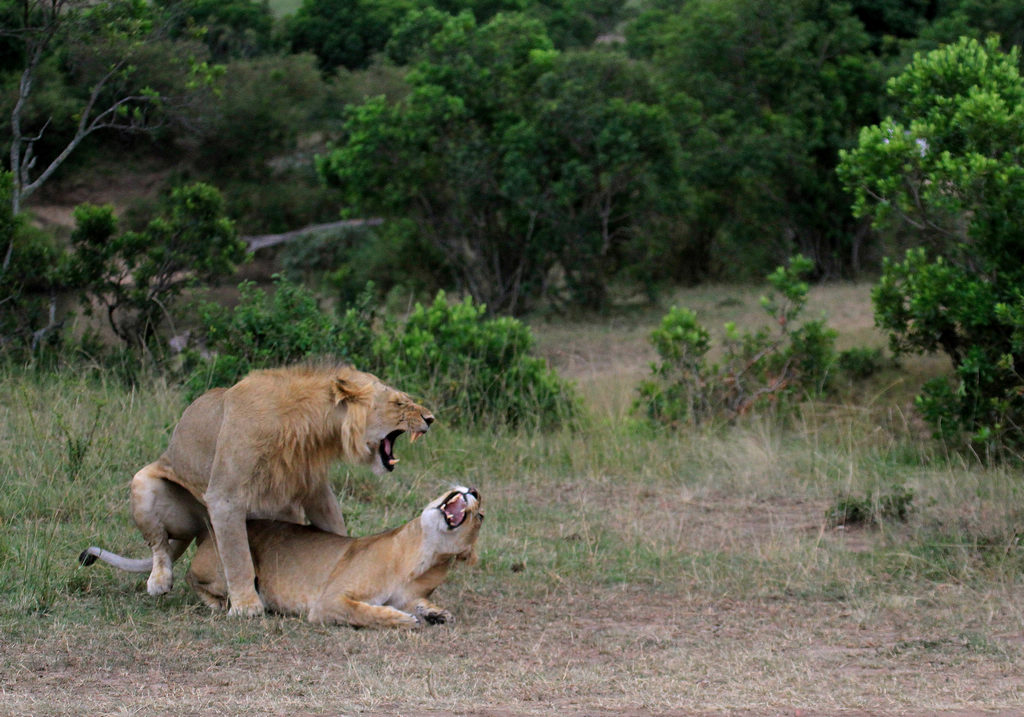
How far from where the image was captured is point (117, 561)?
5621mm

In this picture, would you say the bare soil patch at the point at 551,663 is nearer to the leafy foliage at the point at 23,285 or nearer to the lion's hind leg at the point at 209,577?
the lion's hind leg at the point at 209,577

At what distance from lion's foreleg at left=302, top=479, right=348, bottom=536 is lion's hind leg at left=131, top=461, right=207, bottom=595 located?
506 millimetres

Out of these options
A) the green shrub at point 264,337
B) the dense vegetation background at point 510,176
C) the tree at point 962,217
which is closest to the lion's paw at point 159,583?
the green shrub at point 264,337

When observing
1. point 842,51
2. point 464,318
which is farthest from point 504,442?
point 842,51

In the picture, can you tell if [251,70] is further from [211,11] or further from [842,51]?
[842,51]

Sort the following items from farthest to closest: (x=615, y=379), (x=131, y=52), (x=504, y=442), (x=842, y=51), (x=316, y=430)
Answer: (x=842, y=51) < (x=615, y=379) < (x=131, y=52) < (x=504, y=442) < (x=316, y=430)

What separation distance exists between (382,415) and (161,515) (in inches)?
47.4

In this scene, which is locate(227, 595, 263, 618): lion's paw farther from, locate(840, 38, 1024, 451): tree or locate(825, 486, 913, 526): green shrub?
locate(840, 38, 1024, 451): tree

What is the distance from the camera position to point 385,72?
2389 cm

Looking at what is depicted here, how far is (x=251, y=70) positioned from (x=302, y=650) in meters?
20.5

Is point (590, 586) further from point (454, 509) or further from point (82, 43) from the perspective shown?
point (82, 43)

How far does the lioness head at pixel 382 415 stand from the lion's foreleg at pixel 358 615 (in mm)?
583

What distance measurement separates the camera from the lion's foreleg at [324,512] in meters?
5.69

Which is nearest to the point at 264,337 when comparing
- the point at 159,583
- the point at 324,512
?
the point at 324,512
